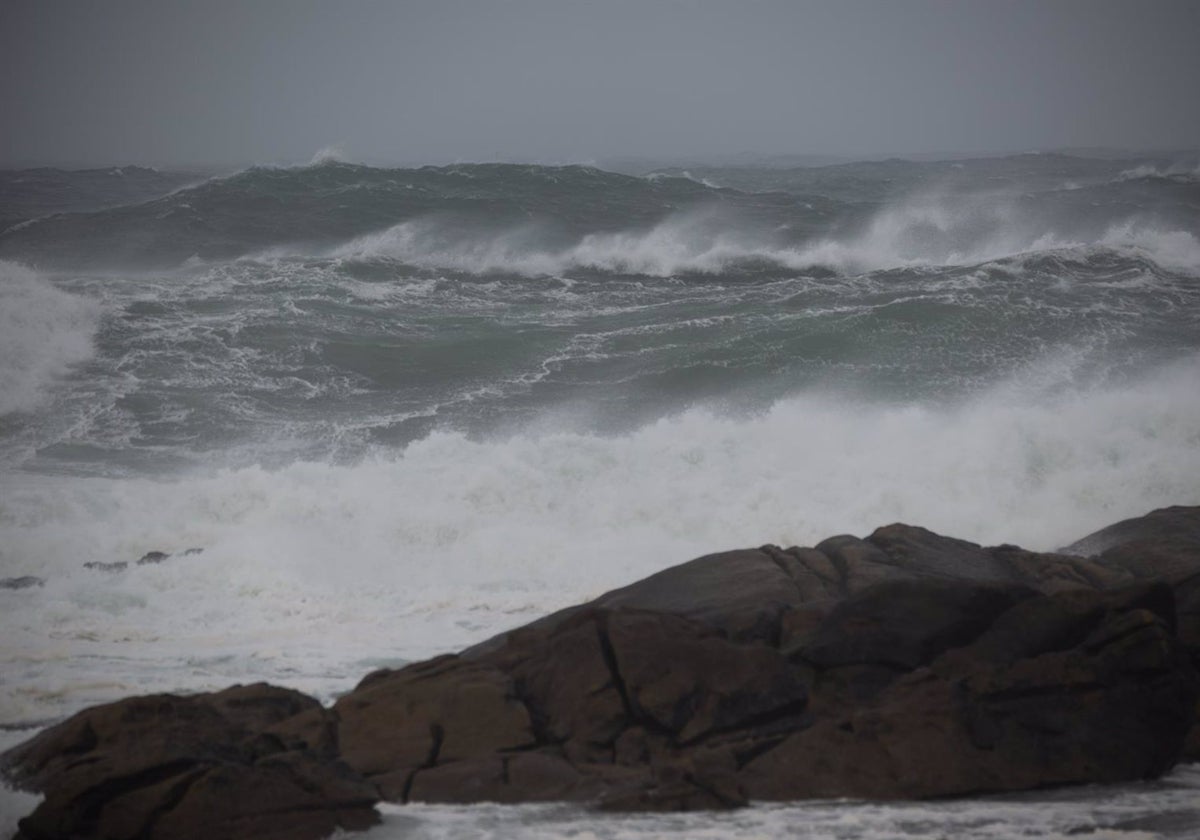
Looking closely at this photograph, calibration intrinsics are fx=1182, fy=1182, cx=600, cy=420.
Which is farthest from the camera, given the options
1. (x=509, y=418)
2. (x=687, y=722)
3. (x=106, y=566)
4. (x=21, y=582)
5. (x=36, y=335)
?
(x=36, y=335)

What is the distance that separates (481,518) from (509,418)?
15.2ft

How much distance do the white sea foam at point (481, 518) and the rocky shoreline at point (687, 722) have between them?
7.13 feet

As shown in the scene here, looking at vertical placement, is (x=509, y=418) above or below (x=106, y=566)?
above

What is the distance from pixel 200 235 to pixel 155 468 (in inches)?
594

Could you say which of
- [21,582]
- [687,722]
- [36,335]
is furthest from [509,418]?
[687,722]

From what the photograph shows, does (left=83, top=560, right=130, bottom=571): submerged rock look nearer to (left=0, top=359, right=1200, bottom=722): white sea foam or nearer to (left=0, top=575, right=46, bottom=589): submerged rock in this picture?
(left=0, top=359, right=1200, bottom=722): white sea foam

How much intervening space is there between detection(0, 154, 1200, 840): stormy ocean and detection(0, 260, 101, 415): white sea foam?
9 centimetres

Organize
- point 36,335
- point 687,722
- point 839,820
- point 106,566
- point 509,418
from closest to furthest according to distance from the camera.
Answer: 1. point 839,820
2. point 687,722
3. point 106,566
4. point 509,418
5. point 36,335

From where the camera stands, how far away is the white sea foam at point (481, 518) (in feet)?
34.0

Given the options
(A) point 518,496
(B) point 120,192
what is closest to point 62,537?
(A) point 518,496

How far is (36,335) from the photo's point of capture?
66.5ft

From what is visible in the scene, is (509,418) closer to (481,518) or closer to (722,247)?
(481,518)

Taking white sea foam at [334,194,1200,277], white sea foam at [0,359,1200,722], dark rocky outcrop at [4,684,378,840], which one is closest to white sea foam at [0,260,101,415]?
white sea foam at [0,359,1200,722]

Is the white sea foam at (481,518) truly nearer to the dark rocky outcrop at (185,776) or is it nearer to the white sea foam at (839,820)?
the dark rocky outcrop at (185,776)
